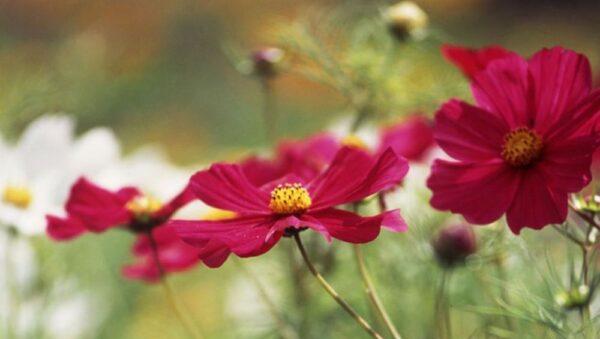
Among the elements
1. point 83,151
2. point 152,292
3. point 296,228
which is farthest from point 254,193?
point 152,292

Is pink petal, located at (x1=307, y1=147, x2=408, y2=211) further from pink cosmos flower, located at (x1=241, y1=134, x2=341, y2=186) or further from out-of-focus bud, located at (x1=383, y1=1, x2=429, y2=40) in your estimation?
out-of-focus bud, located at (x1=383, y1=1, x2=429, y2=40)

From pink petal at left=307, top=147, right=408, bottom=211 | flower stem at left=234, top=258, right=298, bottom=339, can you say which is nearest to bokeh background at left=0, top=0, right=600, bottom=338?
flower stem at left=234, top=258, right=298, bottom=339

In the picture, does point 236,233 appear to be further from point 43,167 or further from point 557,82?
point 43,167

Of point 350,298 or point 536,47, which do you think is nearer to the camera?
point 350,298

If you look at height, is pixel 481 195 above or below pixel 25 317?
below

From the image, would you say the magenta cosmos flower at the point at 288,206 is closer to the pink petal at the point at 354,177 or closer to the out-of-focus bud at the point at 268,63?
the pink petal at the point at 354,177

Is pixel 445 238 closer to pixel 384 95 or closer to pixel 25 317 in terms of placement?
pixel 384 95
